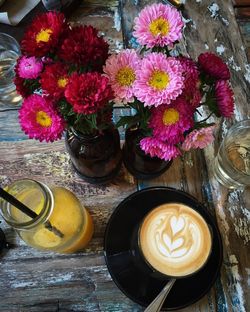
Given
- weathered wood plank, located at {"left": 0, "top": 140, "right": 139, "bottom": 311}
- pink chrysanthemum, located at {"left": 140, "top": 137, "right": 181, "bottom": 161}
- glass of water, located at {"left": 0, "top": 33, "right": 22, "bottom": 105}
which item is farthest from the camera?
glass of water, located at {"left": 0, "top": 33, "right": 22, "bottom": 105}

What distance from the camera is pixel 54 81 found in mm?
450

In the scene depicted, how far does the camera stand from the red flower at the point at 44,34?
0.46m

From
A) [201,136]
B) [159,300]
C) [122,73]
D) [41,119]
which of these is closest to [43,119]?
[41,119]

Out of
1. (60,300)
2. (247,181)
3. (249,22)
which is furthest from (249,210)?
(249,22)

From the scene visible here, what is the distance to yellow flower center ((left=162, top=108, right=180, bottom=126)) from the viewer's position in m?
0.48

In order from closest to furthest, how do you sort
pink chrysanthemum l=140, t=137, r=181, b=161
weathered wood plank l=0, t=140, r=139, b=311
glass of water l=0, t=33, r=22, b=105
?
1. pink chrysanthemum l=140, t=137, r=181, b=161
2. weathered wood plank l=0, t=140, r=139, b=311
3. glass of water l=0, t=33, r=22, b=105

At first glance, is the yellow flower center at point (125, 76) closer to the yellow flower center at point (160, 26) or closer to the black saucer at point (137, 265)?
the yellow flower center at point (160, 26)

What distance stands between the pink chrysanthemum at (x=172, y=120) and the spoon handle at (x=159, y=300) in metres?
0.24

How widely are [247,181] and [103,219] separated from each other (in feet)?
0.82

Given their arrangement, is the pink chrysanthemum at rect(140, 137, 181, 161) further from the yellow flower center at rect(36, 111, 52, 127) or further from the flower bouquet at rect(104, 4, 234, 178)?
the yellow flower center at rect(36, 111, 52, 127)

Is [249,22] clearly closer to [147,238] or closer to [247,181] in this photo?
[247,181]

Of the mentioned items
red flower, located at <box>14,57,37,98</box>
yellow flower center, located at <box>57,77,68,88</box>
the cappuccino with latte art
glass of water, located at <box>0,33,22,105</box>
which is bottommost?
the cappuccino with latte art

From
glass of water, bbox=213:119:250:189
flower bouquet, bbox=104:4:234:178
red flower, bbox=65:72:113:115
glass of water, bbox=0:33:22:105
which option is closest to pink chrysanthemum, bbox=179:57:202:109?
flower bouquet, bbox=104:4:234:178

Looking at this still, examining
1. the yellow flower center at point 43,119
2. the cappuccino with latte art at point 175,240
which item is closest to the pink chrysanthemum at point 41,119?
the yellow flower center at point 43,119
